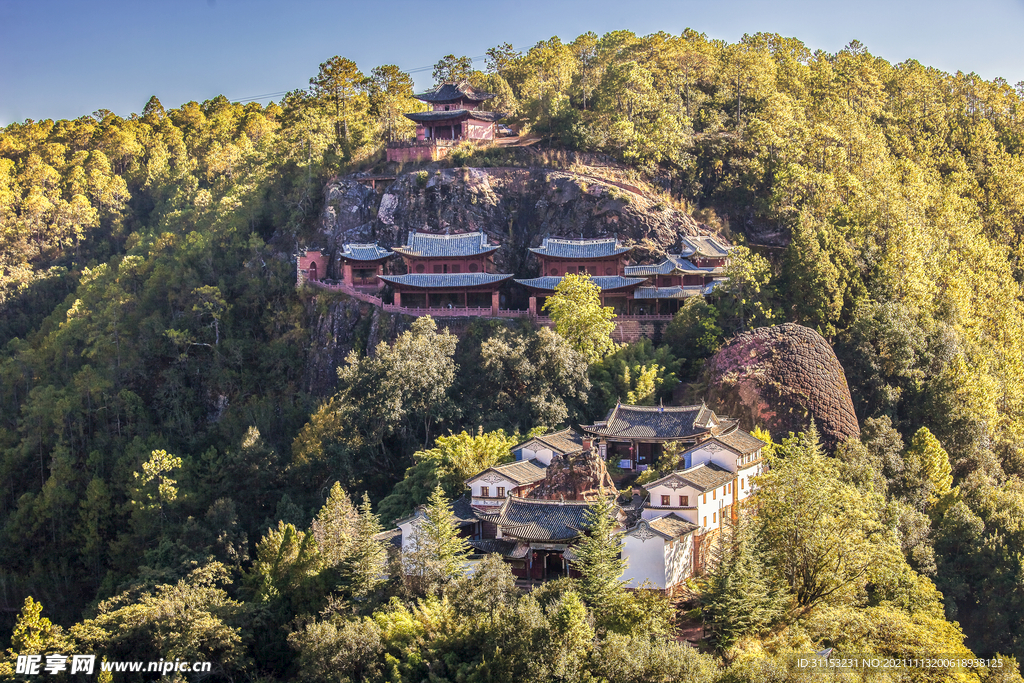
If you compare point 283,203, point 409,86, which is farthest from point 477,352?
point 409,86

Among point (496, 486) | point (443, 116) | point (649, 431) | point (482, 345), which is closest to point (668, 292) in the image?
point (482, 345)

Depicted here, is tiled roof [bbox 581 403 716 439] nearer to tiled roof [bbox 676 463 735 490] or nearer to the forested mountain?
tiled roof [bbox 676 463 735 490]

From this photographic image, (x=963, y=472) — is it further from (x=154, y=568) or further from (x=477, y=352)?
(x=154, y=568)

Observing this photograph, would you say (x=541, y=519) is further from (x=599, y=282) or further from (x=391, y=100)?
(x=391, y=100)

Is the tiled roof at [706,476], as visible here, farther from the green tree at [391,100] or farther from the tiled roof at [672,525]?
the green tree at [391,100]

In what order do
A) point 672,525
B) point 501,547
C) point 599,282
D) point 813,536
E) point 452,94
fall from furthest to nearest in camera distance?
point 452,94 → point 599,282 → point 501,547 → point 672,525 → point 813,536
